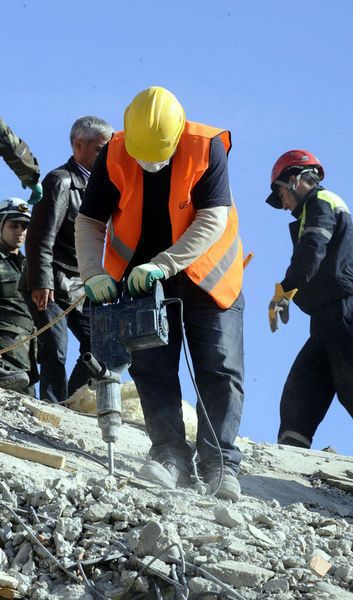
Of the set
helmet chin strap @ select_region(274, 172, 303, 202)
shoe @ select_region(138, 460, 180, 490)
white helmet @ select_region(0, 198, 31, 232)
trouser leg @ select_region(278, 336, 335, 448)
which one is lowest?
shoe @ select_region(138, 460, 180, 490)

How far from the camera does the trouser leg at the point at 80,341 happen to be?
29.5 feet

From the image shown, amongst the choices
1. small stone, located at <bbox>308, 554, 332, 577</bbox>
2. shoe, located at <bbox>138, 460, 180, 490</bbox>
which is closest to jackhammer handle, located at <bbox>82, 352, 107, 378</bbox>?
shoe, located at <bbox>138, 460, 180, 490</bbox>

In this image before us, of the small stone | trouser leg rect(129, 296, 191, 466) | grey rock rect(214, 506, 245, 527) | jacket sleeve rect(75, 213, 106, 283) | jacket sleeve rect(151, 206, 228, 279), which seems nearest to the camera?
the small stone

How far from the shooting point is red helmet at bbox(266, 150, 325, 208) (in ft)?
30.8

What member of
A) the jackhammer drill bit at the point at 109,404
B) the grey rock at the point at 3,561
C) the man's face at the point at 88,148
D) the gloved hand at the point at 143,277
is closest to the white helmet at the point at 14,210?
the man's face at the point at 88,148

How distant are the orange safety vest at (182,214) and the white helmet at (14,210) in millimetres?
2521

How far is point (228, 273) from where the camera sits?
265 inches

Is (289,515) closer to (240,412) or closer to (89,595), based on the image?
(240,412)

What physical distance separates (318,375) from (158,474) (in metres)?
3.12

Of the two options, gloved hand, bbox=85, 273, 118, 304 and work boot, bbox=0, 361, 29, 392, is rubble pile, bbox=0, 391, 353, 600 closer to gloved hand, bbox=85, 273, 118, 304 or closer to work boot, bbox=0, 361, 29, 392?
gloved hand, bbox=85, 273, 118, 304

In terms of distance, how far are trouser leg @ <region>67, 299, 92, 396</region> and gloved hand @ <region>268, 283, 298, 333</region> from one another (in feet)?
4.25

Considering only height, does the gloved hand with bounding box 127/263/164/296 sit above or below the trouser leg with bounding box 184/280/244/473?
above

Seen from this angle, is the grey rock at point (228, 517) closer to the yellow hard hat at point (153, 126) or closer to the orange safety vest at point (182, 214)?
the orange safety vest at point (182, 214)

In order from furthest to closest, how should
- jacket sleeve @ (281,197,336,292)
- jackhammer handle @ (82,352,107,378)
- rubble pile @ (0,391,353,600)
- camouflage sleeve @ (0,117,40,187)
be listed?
jacket sleeve @ (281,197,336,292) < camouflage sleeve @ (0,117,40,187) < jackhammer handle @ (82,352,107,378) < rubble pile @ (0,391,353,600)
